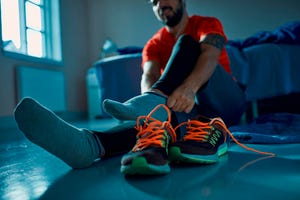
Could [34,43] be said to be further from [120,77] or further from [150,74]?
[150,74]

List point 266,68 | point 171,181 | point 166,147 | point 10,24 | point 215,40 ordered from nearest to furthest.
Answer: point 171,181 → point 166,147 → point 215,40 → point 266,68 → point 10,24

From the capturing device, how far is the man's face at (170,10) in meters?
1.25

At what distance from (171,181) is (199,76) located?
1.40 feet

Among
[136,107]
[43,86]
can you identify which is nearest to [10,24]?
[43,86]

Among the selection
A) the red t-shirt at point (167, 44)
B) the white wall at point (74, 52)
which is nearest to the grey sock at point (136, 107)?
the red t-shirt at point (167, 44)

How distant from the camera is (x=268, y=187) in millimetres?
497

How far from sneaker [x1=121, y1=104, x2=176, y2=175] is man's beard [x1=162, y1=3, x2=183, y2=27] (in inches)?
25.7

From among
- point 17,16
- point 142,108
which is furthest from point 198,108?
point 17,16

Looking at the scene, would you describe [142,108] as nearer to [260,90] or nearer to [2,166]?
[2,166]

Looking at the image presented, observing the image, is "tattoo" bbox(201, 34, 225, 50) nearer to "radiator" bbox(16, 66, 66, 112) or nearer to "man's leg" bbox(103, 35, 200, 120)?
"man's leg" bbox(103, 35, 200, 120)

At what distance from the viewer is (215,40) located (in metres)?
1.03

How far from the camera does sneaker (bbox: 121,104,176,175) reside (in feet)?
1.82

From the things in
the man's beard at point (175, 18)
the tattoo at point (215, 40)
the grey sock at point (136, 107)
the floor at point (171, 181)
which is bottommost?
the floor at point (171, 181)

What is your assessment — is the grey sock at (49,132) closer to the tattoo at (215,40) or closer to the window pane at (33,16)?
the tattoo at (215,40)
